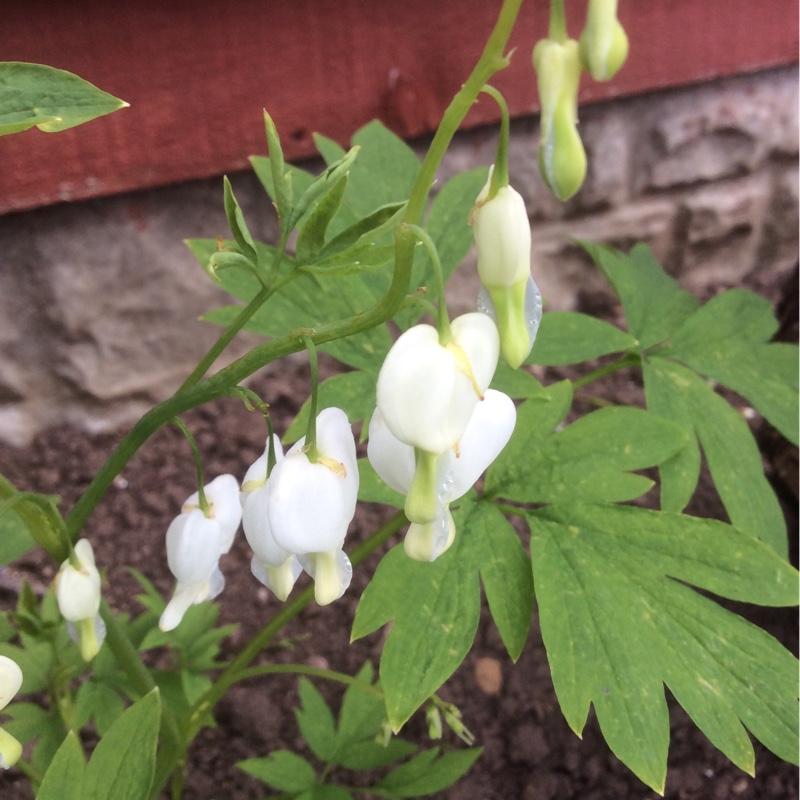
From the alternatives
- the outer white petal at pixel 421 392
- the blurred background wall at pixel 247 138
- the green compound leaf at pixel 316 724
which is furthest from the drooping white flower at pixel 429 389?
the blurred background wall at pixel 247 138

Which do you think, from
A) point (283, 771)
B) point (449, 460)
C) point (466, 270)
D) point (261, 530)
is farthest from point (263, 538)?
point (466, 270)

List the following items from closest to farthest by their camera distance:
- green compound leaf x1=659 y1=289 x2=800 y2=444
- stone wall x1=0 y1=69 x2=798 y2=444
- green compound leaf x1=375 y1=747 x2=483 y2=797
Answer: green compound leaf x1=375 y1=747 x2=483 y2=797, green compound leaf x1=659 y1=289 x2=800 y2=444, stone wall x1=0 y1=69 x2=798 y2=444

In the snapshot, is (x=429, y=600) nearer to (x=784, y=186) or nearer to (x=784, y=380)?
(x=784, y=380)

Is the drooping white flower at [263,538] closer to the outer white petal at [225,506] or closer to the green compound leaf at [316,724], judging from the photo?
the outer white petal at [225,506]

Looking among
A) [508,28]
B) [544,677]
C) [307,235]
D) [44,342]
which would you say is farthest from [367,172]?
[544,677]

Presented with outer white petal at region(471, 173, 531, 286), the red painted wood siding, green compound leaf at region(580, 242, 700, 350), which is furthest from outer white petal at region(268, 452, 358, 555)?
the red painted wood siding

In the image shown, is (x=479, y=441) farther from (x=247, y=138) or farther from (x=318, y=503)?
(x=247, y=138)

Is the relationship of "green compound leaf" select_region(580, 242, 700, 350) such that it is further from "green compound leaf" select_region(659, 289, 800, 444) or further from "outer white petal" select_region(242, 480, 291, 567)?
"outer white petal" select_region(242, 480, 291, 567)
